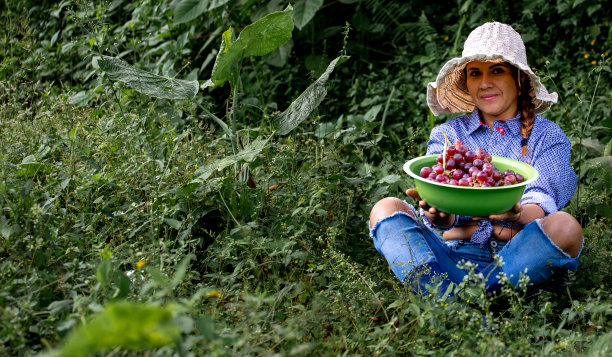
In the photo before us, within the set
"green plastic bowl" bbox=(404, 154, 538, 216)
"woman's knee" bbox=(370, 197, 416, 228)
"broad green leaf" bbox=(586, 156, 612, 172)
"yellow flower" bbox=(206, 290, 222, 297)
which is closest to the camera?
"yellow flower" bbox=(206, 290, 222, 297)

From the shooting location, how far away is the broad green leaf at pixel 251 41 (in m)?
2.78

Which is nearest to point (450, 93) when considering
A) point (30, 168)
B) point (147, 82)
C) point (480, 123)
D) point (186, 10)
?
point (480, 123)

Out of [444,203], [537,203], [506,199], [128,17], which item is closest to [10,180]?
[444,203]

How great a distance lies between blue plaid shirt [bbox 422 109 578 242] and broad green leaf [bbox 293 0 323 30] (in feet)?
5.31

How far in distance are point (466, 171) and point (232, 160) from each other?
36.3 inches

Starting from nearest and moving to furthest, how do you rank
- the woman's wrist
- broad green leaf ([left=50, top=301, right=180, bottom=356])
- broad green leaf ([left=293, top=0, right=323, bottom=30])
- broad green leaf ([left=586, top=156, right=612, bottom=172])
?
broad green leaf ([left=50, top=301, right=180, bottom=356]) → the woman's wrist → broad green leaf ([left=586, top=156, right=612, bottom=172]) → broad green leaf ([left=293, top=0, right=323, bottom=30])

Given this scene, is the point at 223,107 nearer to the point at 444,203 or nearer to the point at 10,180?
the point at 10,180

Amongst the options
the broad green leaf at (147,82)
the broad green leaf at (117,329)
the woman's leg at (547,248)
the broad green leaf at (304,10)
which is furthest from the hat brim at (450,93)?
the broad green leaf at (117,329)

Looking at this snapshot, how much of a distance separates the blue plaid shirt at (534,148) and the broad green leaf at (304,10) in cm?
162

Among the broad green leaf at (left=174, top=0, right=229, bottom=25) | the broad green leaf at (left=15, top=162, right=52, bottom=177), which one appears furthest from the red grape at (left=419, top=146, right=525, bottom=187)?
the broad green leaf at (left=174, top=0, right=229, bottom=25)

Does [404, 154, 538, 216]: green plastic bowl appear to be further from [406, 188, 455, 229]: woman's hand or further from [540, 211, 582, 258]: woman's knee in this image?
[540, 211, 582, 258]: woman's knee

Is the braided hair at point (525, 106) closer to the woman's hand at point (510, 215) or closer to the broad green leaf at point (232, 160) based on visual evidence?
the woman's hand at point (510, 215)

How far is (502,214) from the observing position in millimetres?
2297

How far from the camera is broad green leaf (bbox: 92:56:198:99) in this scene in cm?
273
